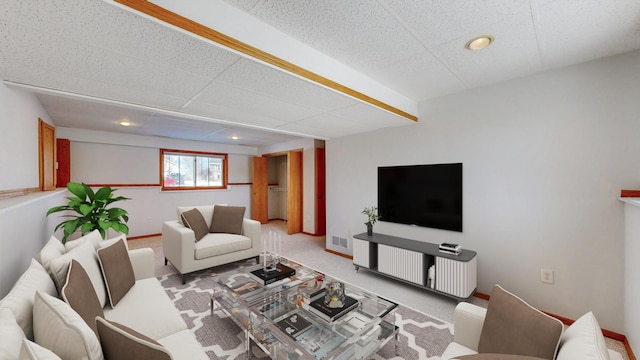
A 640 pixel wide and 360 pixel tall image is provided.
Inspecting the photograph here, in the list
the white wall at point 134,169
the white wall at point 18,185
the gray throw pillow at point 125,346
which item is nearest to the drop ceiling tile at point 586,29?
the gray throw pillow at point 125,346

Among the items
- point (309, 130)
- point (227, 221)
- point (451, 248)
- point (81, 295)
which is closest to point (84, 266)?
point (81, 295)

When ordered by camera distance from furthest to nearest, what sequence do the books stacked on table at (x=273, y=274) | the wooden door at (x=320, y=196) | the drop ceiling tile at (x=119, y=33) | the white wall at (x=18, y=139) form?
the wooden door at (x=320, y=196)
the books stacked on table at (x=273, y=274)
the white wall at (x=18, y=139)
the drop ceiling tile at (x=119, y=33)

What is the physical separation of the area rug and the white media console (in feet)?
1.47

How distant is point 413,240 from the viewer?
3.25 m

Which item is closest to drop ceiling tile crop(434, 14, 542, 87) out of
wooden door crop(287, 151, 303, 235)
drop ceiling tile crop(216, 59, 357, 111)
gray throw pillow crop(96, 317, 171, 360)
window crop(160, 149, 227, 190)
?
drop ceiling tile crop(216, 59, 357, 111)

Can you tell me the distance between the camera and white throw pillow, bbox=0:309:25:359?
71cm

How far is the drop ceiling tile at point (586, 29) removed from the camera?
145 cm

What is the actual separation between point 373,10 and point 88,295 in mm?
2296

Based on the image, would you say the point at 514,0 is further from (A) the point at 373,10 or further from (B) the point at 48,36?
(B) the point at 48,36

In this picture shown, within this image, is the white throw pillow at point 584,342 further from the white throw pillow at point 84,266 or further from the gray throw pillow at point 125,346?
the white throw pillow at point 84,266

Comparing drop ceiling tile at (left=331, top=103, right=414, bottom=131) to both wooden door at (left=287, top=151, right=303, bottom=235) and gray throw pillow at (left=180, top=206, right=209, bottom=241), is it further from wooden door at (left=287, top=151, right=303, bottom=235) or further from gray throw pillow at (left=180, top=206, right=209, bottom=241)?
wooden door at (left=287, top=151, right=303, bottom=235)

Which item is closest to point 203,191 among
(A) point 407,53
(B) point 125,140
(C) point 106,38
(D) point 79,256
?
(B) point 125,140

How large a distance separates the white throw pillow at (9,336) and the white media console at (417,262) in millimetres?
2950

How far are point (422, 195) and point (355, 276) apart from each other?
1.42 m
